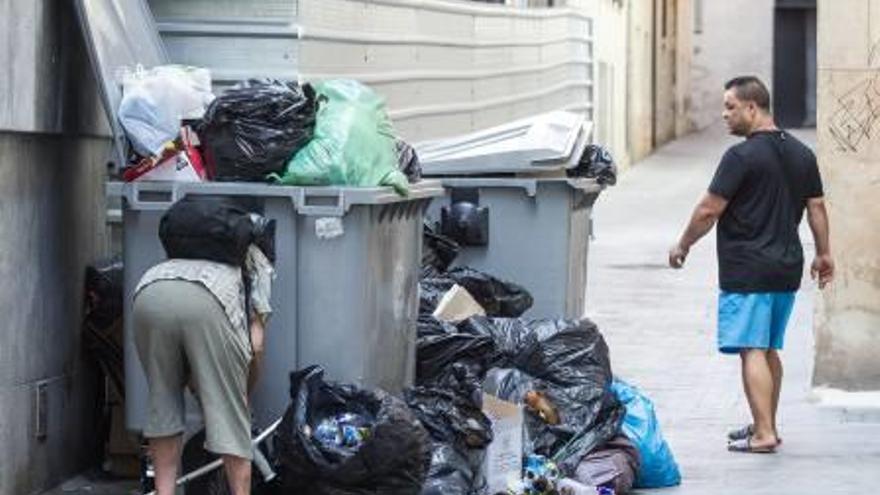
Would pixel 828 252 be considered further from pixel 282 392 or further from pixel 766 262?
pixel 282 392

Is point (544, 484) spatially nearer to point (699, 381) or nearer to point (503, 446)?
point (503, 446)

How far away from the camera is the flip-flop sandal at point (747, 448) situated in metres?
9.66

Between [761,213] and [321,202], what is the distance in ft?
9.03

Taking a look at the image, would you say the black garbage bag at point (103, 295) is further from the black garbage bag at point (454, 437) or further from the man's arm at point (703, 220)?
the man's arm at point (703, 220)

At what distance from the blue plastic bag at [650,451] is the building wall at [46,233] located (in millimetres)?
2292

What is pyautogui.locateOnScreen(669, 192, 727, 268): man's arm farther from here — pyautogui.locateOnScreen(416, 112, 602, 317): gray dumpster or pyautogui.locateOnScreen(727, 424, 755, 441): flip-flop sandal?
pyautogui.locateOnScreen(727, 424, 755, 441): flip-flop sandal

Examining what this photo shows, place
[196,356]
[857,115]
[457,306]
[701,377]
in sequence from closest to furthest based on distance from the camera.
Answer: [196,356] → [457,306] → [857,115] → [701,377]

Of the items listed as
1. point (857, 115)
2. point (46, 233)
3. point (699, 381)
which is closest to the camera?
point (46, 233)

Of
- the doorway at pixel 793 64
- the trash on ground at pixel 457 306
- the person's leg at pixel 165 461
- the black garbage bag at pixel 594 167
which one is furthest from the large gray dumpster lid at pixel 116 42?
the doorway at pixel 793 64

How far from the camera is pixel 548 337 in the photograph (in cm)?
902

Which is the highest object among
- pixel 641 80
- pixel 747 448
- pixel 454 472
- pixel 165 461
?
pixel 641 80

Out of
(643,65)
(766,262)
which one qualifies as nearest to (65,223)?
(766,262)

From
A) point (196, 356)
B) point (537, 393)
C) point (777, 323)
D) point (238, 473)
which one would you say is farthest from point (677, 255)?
point (196, 356)

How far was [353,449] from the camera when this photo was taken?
7.27 meters
